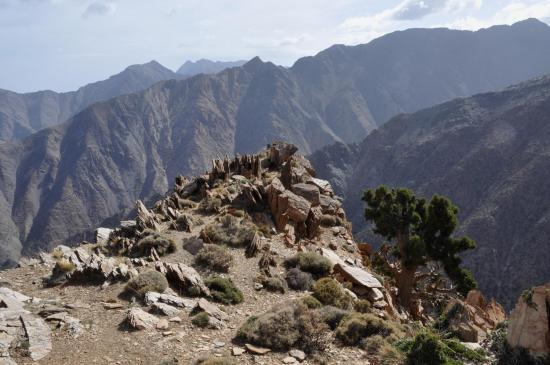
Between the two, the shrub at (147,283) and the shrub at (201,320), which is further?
the shrub at (147,283)

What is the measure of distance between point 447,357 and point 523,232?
4548 inches

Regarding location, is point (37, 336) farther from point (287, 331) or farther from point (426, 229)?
point (426, 229)

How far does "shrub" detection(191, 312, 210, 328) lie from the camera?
1736 cm

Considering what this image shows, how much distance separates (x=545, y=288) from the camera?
46.4 feet

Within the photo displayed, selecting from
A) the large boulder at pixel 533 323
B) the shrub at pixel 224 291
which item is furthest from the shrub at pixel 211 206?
the large boulder at pixel 533 323

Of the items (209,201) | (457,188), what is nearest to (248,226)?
(209,201)

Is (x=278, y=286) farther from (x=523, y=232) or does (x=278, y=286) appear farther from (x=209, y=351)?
(x=523, y=232)

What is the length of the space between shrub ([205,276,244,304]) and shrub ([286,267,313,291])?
3.05 m

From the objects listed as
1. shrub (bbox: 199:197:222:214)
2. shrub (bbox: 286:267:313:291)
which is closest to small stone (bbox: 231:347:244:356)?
shrub (bbox: 286:267:313:291)

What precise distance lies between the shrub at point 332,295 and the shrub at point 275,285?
5.03ft

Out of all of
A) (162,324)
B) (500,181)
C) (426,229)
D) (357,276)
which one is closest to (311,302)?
(357,276)

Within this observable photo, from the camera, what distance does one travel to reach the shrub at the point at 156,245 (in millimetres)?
24844

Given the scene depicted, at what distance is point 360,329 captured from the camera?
→ 55.5ft

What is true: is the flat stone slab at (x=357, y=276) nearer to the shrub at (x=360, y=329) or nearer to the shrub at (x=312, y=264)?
the shrub at (x=312, y=264)
